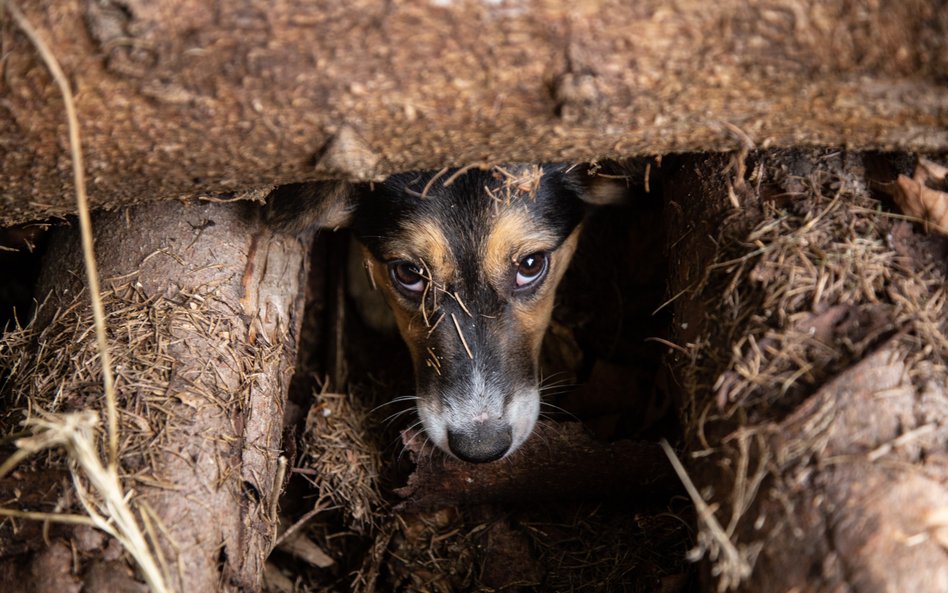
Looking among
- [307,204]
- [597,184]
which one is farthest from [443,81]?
[597,184]

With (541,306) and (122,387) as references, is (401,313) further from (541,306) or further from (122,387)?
(122,387)

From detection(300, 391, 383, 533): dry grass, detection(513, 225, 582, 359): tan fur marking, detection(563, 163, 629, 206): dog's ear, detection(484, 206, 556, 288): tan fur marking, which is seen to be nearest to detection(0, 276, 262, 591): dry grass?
detection(300, 391, 383, 533): dry grass

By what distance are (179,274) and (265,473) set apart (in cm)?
77

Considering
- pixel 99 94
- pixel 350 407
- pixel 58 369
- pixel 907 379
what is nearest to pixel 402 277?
pixel 350 407

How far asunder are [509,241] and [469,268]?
0.65ft

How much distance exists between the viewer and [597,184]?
3.44 meters

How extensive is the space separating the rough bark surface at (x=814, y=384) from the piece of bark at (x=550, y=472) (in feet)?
1.77

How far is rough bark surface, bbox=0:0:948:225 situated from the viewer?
1.88 metres

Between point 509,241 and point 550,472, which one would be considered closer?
→ point 550,472

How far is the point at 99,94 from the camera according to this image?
1991mm

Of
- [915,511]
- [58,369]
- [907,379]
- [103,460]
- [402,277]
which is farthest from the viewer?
[402,277]

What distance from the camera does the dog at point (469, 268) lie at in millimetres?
3070

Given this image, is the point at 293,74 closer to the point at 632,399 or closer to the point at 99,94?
the point at 99,94

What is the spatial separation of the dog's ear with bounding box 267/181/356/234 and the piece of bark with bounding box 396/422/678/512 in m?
0.98
